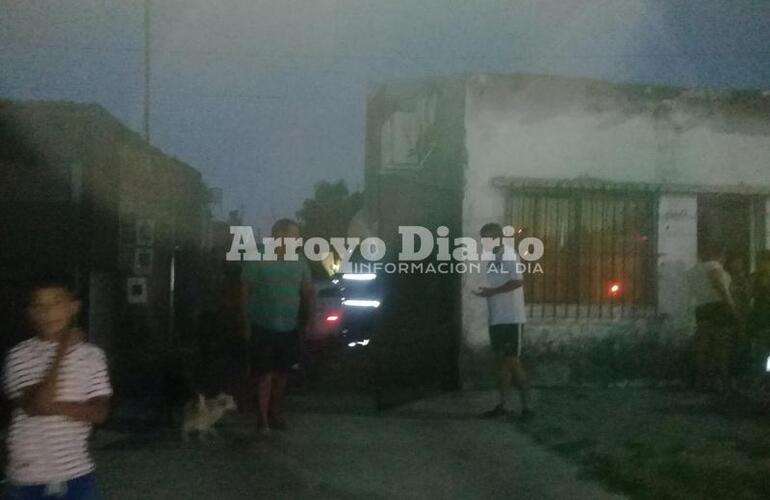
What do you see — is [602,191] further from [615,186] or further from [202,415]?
[202,415]

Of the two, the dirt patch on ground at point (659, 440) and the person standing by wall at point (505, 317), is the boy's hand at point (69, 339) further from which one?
the person standing by wall at point (505, 317)

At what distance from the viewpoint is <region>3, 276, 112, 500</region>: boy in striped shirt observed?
4609 mm

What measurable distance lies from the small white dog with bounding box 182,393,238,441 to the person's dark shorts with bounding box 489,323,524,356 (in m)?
2.40

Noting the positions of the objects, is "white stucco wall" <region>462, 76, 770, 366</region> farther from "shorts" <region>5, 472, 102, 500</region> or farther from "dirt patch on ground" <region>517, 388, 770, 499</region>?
"shorts" <region>5, 472, 102, 500</region>

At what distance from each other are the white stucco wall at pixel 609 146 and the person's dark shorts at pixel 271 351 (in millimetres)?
3149

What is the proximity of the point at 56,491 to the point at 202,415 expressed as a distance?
4.49 metres

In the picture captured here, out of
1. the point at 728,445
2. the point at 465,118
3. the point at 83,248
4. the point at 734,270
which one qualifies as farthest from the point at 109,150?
the point at 728,445

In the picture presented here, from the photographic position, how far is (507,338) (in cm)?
995

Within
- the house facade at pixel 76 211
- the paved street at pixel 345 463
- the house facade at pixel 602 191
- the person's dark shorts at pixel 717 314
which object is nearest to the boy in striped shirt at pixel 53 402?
the paved street at pixel 345 463

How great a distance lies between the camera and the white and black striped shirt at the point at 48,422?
4637 mm

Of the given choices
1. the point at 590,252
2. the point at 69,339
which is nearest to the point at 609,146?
the point at 590,252

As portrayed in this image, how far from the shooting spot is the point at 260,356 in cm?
931

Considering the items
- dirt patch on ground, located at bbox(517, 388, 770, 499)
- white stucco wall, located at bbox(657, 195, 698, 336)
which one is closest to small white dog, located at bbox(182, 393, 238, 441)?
dirt patch on ground, located at bbox(517, 388, 770, 499)

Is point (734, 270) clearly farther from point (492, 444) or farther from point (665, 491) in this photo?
point (665, 491)
